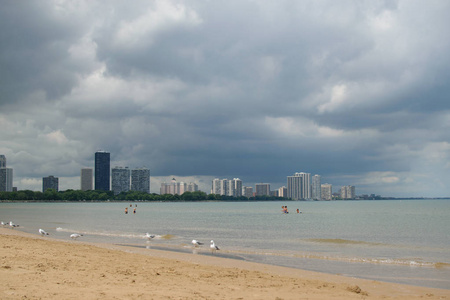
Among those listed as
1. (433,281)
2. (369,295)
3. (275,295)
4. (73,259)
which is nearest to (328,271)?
(433,281)

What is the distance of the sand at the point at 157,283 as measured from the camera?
11.6 m

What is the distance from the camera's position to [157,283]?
13477mm

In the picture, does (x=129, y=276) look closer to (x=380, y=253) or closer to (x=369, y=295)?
(x=369, y=295)

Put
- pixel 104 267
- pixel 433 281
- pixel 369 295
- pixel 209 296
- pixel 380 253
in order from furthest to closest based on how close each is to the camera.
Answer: pixel 380 253, pixel 433 281, pixel 104 267, pixel 369 295, pixel 209 296

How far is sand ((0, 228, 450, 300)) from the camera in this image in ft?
38.2

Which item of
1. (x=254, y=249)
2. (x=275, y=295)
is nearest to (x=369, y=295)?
(x=275, y=295)

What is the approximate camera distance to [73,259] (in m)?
18.4

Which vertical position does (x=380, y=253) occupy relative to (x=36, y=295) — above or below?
below

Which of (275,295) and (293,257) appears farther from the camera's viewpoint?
(293,257)

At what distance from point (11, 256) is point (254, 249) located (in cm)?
1588

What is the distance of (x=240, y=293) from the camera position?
41.1 feet

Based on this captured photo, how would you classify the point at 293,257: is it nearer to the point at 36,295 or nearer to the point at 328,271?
the point at 328,271

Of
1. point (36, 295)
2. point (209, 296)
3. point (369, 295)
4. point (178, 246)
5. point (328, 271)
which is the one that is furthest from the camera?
point (178, 246)

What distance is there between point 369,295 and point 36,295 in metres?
9.72
